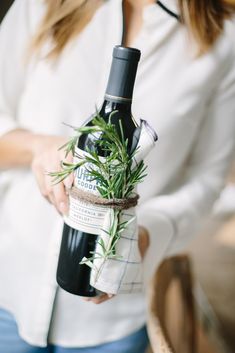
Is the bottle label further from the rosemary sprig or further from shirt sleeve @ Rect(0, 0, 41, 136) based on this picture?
shirt sleeve @ Rect(0, 0, 41, 136)

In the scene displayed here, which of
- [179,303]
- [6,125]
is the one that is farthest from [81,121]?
[179,303]

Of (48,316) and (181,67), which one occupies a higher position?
(181,67)

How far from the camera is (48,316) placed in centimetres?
51

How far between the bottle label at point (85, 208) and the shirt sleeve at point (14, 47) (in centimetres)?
10

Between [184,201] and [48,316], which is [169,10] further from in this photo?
[48,316]

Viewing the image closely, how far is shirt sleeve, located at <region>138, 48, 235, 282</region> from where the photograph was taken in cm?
53

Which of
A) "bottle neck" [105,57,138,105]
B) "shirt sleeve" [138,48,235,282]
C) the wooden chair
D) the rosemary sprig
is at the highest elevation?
"bottle neck" [105,57,138,105]

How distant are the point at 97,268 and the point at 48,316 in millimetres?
140

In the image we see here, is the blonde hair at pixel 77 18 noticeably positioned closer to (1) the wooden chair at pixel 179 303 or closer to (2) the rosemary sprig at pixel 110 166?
(2) the rosemary sprig at pixel 110 166

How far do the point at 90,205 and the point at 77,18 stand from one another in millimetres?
182

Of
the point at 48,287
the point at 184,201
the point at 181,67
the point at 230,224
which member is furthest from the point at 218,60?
the point at 230,224

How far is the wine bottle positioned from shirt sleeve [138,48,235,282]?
0.12 m

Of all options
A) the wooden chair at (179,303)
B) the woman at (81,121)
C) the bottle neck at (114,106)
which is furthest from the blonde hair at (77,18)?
the wooden chair at (179,303)

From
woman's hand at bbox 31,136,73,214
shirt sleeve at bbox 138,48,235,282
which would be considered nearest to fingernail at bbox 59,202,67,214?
woman's hand at bbox 31,136,73,214
